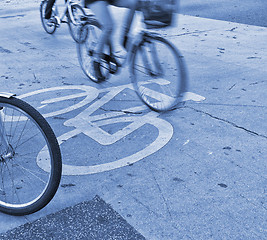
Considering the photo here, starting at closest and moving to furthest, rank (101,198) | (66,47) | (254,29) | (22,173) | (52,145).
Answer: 1. (52,145)
2. (101,198)
3. (22,173)
4. (66,47)
5. (254,29)

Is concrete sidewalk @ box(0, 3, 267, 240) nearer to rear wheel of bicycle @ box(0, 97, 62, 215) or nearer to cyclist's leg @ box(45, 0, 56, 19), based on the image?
rear wheel of bicycle @ box(0, 97, 62, 215)

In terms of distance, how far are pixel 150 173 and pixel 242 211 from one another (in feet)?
2.75

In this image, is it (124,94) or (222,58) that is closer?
(124,94)

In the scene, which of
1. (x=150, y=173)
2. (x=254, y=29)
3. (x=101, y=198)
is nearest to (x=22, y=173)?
(x=101, y=198)

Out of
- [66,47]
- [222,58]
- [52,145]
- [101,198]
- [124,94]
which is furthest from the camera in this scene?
[66,47]

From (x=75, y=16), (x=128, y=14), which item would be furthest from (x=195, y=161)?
(x=75, y=16)

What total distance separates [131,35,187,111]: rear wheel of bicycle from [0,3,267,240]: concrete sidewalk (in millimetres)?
255

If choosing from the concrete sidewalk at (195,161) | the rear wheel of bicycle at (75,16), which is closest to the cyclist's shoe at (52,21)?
the rear wheel of bicycle at (75,16)

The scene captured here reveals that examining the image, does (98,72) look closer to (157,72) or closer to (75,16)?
(157,72)

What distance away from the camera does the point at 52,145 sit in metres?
2.49

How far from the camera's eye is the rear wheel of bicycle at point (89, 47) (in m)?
5.05

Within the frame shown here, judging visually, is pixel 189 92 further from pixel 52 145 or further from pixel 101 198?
pixel 52 145

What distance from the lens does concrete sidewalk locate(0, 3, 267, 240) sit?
2701 millimetres

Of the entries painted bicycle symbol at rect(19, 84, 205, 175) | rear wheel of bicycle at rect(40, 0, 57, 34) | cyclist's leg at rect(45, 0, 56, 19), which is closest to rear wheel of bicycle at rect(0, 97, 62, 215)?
painted bicycle symbol at rect(19, 84, 205, 175)
